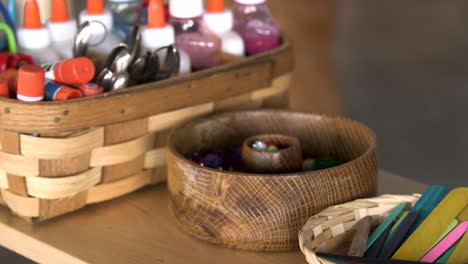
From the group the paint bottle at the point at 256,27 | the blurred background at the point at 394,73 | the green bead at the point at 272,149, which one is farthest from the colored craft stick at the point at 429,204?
the blurred background at the point at 394,73

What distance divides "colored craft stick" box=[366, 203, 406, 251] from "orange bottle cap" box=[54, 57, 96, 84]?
25 cm

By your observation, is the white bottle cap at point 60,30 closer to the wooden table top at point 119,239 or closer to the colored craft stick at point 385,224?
the wooden table top at point 119,239

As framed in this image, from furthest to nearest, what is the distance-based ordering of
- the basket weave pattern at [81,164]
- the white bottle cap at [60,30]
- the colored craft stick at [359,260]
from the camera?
the white bottle cap at [60,30] → the basket weave pattern at [81,164] → the colored craft stick at [359,260]

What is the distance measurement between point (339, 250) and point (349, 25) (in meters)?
1.93

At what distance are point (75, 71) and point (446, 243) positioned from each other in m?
0.31

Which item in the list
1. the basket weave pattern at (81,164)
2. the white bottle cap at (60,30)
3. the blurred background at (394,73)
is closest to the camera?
the basket weave pattern at (81,164)

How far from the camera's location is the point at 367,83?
2.11m

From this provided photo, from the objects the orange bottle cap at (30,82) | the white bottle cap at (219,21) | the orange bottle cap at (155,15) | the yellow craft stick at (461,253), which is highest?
the orange bottle cap at (155,15)

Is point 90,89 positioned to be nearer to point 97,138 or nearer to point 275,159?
point 97,138

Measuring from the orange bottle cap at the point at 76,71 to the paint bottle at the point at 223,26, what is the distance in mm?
167

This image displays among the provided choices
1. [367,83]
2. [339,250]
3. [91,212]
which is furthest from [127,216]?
[367,83]

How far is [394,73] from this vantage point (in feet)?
7.27

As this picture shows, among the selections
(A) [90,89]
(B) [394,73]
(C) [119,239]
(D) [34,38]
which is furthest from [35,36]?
(B) [394,73]

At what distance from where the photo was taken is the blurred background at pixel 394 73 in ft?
5.87
